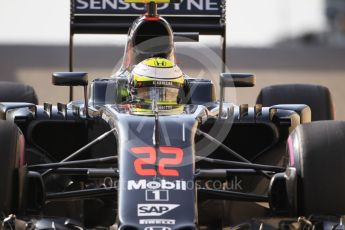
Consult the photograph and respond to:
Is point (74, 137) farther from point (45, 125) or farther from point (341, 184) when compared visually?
point (341, 184)

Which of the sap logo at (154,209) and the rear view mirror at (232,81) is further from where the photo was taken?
the rear view mirror at (232,81)

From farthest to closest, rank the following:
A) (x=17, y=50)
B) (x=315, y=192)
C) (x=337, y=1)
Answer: (x=337, y=1) → (x=17, y=50) → (x=315, y=192)

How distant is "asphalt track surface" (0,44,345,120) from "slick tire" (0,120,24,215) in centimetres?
1168

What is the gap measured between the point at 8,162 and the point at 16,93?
3675mm

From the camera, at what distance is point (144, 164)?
842cm

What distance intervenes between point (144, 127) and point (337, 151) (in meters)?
1.33

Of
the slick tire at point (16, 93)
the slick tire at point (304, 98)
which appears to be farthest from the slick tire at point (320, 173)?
the slick tire at point (16, 93)

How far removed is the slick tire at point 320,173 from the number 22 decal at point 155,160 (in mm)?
833

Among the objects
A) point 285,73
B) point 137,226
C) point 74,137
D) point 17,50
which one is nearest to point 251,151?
point 74,137

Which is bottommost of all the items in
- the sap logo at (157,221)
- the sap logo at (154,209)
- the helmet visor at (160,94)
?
the sap logo at (157,221)

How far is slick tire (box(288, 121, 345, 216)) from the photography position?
28.1ft

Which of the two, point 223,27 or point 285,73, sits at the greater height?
point 223,27

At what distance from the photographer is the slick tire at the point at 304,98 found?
40.4 ft

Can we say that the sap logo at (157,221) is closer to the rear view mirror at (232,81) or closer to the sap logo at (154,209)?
the sap logo at (154,209)
